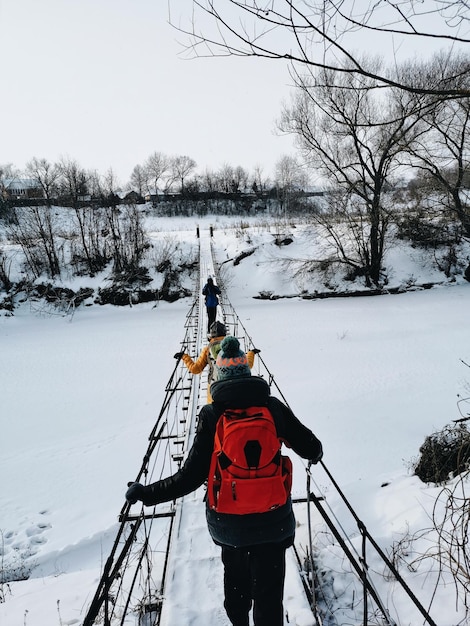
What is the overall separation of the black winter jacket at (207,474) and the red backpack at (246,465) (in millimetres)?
40

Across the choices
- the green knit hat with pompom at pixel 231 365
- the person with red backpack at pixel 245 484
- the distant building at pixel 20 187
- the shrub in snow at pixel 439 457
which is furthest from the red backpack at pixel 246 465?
the distant building at pixel 20 187

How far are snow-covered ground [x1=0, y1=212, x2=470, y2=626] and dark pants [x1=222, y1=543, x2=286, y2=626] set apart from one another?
43 centimetres

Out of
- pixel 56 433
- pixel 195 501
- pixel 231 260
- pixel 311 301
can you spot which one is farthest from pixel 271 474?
pixel 231 260

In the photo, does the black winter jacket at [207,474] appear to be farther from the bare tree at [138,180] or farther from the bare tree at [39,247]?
the bare tree at [138,180]

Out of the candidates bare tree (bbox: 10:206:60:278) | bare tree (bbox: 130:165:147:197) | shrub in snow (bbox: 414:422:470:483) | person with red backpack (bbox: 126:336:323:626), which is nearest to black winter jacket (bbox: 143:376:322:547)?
person with red backpack (bbox: 126:336:323:626)

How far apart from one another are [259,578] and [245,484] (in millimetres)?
467

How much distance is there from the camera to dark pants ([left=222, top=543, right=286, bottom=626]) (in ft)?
4.35

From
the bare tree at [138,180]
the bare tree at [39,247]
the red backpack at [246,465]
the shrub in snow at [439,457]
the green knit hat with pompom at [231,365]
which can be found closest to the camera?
the red backpack at [246,465]

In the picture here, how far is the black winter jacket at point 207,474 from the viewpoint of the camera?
1270mm

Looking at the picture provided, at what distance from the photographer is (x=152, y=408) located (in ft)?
21.4

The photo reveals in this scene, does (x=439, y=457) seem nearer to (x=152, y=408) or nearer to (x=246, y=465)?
(x=246, y=465)

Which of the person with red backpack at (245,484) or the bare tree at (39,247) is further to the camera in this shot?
the bare tree at (39,247)

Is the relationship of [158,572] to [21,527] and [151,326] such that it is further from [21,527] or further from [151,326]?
[151,326]

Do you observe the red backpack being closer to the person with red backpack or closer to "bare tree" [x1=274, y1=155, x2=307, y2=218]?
the person with red backpack
